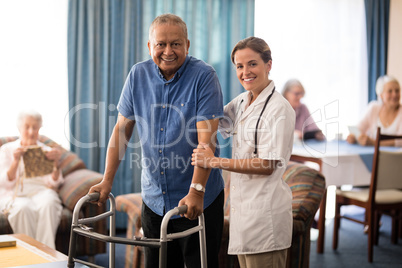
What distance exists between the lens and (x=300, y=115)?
4.50 meters

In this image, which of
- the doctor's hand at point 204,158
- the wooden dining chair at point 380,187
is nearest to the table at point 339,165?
the wooden dining chair at point 380,187

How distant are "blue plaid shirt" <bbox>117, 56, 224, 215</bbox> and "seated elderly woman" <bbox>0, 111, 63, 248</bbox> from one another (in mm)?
1606

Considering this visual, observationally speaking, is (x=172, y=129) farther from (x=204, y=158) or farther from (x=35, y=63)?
(x=35, y=63)

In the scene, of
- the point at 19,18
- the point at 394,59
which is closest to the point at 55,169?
the point at 19,18

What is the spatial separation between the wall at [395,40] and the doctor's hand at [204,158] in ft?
14.6

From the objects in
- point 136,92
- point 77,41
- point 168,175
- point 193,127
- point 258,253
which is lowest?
point 258,253

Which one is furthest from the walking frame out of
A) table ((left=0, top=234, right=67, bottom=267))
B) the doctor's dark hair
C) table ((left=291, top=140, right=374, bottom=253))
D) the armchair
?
table ((left=291, top=140, right=374, bottom=253))

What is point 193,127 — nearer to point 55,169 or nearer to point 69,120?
point 55,169

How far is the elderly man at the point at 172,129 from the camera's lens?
67.1 inches

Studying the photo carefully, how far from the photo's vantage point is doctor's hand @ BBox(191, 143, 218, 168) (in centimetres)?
163

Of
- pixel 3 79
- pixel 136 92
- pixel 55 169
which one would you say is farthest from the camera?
pixel 3 79

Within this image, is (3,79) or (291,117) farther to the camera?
(3,79)

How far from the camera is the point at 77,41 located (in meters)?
4.01

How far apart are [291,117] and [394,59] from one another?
4237 mm
